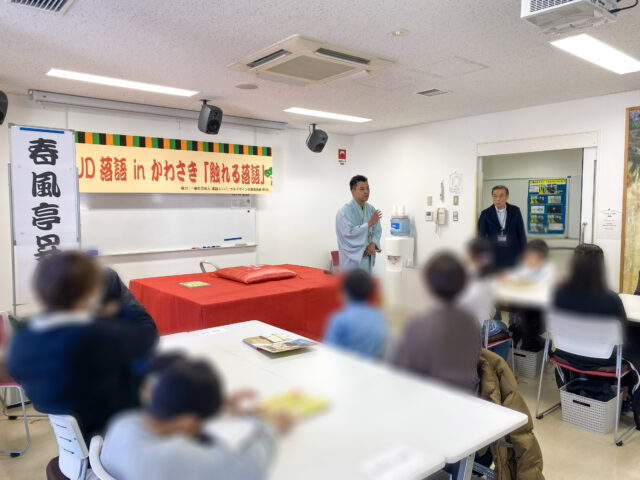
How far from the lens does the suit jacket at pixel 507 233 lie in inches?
14.5

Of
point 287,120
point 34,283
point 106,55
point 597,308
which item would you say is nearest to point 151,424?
point 34,283

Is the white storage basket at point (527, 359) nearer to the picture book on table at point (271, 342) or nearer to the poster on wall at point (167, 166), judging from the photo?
the picture book on table at point (271, 342)

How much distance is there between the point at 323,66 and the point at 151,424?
124 inches

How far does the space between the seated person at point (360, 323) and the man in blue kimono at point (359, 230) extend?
0.58ft

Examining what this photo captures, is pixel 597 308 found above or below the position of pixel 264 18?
below

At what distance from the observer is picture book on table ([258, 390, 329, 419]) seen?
388 millimetres

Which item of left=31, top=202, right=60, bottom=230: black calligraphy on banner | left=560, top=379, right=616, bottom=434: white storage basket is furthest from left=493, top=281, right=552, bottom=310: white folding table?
left=560, top=379, right=616, bottom=434: white storage basket

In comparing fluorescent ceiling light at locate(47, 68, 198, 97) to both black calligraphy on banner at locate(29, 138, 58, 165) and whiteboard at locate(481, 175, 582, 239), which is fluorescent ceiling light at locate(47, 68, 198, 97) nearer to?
black calligraphy on banner at locate(29, 138, 58, 165)

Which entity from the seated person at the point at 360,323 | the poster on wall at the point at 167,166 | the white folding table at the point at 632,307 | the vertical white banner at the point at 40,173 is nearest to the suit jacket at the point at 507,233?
the seated person at the point at 360,323

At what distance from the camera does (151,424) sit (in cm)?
32

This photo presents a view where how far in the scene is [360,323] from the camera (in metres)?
0.37

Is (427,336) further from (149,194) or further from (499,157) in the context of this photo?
(149,194)

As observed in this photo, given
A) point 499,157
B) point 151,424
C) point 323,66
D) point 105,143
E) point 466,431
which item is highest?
point 323,66

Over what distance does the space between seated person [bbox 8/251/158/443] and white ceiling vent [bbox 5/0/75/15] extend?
263 cm
